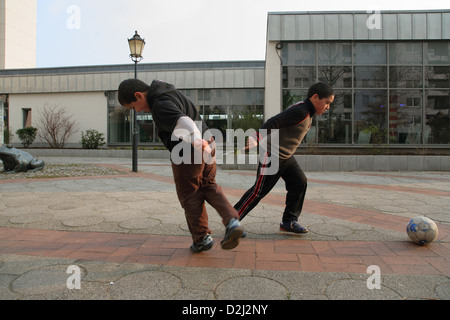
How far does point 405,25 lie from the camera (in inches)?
510

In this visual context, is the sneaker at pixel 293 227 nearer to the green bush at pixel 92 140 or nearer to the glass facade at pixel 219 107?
the glass facade at pixel 219 107

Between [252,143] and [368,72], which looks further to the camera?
[368,72]

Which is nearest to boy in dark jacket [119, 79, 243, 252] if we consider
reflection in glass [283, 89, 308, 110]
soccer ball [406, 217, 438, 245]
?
soccer ball [406, 217, 438, 245]

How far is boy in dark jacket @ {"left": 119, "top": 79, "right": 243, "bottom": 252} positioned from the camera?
6.97 ft

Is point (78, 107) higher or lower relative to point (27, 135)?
higher

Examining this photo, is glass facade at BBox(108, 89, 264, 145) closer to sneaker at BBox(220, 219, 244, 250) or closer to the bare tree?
the bare tree

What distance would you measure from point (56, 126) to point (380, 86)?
18.9 meters

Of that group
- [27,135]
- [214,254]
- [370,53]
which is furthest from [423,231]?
[27,135]

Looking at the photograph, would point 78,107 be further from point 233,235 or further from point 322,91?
point 233,235

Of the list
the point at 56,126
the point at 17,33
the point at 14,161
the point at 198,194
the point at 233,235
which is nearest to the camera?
the point at 233,235

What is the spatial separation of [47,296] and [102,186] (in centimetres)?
479

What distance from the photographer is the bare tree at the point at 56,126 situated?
18.5 metres

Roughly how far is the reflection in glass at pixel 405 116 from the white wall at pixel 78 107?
54.3 feet

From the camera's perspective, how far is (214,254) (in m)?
2.49
